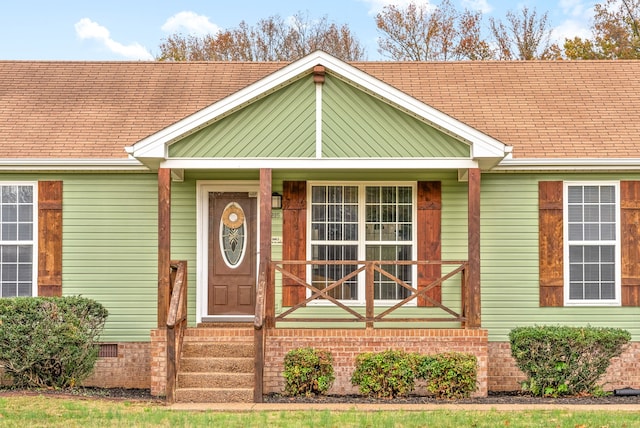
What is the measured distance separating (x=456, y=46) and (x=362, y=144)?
2259cm

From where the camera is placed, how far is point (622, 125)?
1398cm

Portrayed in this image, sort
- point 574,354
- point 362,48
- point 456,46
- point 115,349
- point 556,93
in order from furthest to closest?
point 362,48
point 456,46
point 556,93
point 115,349
point 574,354

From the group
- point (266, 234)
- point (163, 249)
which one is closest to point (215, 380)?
point (163, 249)

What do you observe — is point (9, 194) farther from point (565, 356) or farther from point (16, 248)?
point (565, 356)

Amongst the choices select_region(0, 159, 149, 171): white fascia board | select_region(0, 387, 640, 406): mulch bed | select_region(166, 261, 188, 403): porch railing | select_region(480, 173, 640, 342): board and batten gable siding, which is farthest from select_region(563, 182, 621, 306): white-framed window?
select_region(0, 159, 149, 171): white fascia board

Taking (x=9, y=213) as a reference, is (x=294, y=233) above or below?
below

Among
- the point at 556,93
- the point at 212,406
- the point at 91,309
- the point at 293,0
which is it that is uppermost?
the point at 293,0

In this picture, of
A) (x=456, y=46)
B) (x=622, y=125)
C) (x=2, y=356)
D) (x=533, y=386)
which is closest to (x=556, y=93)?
(x=622, y=125)

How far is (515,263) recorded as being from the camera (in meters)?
13.1

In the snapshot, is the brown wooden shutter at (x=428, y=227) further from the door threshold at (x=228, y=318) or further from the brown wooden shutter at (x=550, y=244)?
the door threshold at (x=228, y=318)

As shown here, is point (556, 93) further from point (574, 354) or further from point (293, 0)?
point (293, 0)

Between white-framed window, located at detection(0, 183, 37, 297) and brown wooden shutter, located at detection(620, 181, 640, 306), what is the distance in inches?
359

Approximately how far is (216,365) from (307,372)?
4.13 ft

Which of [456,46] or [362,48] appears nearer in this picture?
[456,46]
